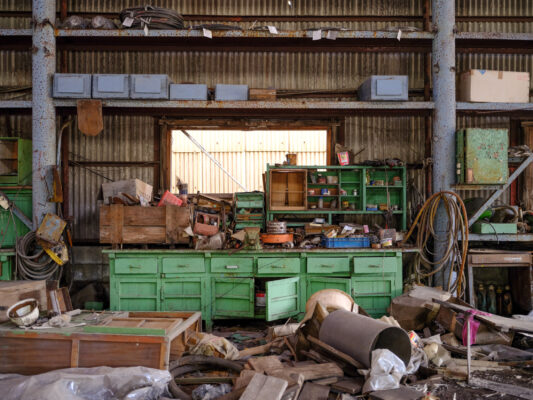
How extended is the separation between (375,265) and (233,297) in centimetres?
194

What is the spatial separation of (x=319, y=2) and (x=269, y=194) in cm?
328

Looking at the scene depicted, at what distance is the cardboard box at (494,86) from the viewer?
19.4 ft

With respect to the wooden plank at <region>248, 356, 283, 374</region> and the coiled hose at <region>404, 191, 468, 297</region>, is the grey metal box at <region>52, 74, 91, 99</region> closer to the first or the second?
the wooden plank at <region>248, 356, 283, 374</region>

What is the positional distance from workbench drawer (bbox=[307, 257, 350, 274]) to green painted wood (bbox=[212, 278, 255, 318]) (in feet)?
2.72

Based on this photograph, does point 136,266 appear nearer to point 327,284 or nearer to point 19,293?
point 19,293

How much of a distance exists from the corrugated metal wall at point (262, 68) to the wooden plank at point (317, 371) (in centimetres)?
394

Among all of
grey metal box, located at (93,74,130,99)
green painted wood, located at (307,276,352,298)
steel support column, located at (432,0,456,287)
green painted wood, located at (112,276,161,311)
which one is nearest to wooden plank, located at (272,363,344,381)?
green painted wood, located at (307,276,352,298)

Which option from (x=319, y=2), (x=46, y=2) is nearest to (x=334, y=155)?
(x=319, y=2)

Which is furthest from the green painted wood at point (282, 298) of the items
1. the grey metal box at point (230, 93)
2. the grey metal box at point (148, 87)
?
the grey metal box at point (148, 87)

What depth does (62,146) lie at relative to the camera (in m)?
6.57

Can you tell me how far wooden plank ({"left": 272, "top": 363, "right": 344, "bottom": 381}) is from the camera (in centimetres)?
353

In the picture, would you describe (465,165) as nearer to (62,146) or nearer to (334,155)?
(334,155)

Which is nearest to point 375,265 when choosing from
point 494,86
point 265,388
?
point 265,388

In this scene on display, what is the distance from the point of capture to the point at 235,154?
7496mm
